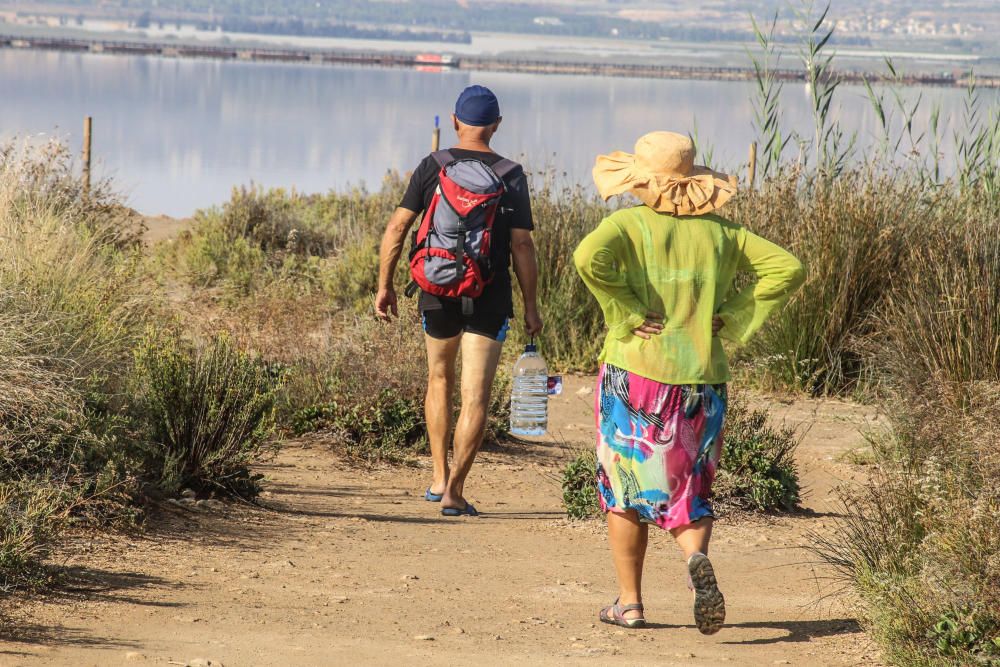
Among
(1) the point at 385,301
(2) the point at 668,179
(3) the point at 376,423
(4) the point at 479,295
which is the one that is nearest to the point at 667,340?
(2) the point at 668,179

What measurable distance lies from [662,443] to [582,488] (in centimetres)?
204

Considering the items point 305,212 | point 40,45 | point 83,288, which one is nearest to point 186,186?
point 305,212

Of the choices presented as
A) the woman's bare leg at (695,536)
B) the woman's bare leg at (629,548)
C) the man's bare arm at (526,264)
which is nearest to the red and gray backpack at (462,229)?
the man's bare arm at (526,264)

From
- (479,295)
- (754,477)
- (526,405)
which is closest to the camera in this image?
(479,295)

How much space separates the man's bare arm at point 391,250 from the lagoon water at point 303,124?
495 cm

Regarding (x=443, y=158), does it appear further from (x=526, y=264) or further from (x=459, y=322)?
(x=459, y=322)

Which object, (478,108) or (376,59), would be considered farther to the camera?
(376,59)

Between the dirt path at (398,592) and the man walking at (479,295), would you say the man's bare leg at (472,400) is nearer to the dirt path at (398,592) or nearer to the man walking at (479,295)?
the man walking at (479,295)

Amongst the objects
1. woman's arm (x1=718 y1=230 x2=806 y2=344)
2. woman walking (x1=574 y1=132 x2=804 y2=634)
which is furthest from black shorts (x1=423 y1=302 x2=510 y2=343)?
woman's arm (x1=718 y1=230 x2=806 y2=344)

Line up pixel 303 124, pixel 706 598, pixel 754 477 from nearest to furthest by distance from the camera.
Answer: pixel 706 598 → pixel 754 477 → pixel 303 124

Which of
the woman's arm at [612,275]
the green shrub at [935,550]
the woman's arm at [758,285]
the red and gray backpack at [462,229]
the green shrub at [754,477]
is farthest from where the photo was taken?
the green shrub at [754,477]

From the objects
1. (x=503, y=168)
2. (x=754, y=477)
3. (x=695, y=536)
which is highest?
(x=503, y=168)

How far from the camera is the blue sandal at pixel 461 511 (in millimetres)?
6531

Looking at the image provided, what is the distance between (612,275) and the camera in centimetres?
453
